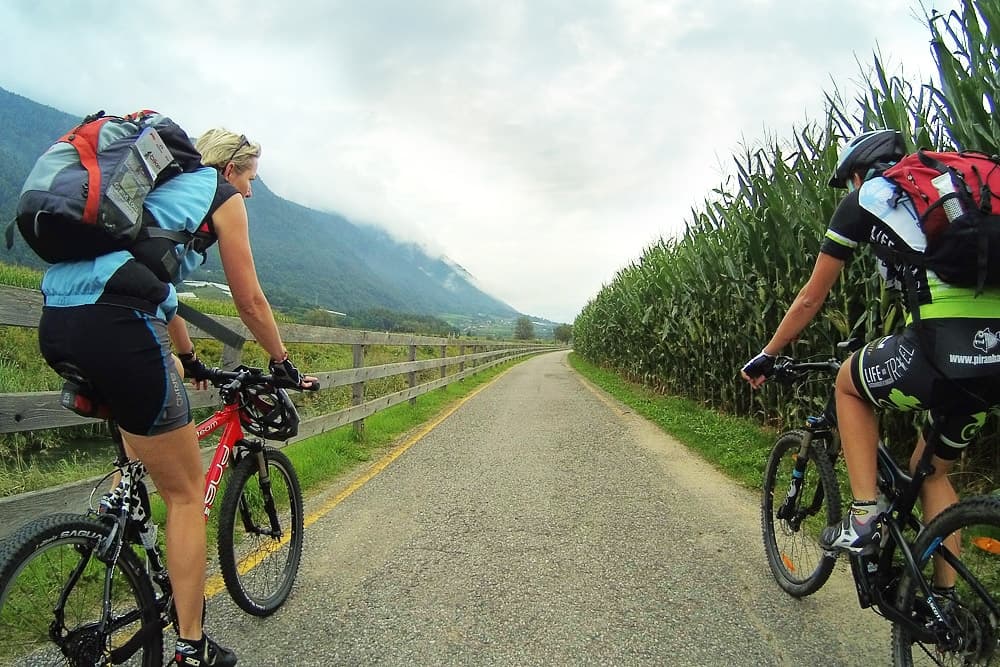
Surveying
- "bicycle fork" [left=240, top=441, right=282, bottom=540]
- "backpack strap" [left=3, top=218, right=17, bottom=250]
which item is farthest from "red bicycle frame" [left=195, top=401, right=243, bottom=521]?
"backpack strap" [left=3, top=218, right=17, bottom=250]

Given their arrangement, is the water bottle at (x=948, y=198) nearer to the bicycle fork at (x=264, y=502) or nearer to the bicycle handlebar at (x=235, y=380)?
the bicycle handlebar at (x=235, y=380)

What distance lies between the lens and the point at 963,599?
180cm

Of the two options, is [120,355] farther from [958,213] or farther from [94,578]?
[958,213]

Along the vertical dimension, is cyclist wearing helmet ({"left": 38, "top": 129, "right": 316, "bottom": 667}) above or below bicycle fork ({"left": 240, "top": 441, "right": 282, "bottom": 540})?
above

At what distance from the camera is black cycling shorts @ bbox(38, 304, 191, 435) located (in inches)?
61.8

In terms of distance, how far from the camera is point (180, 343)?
238 cm

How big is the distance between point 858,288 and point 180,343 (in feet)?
16.8

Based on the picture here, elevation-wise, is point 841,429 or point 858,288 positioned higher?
point 858,288

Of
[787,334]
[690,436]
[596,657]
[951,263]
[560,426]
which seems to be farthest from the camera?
[560,426]

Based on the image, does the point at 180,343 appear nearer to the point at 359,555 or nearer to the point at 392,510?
the point at 359,555

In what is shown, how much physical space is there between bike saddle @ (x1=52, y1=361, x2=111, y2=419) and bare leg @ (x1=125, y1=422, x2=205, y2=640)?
15 centimetres

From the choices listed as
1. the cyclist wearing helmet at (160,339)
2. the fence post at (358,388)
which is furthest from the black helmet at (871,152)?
the fence post at (358,388)

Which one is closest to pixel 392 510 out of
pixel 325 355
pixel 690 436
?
pixel 690 436

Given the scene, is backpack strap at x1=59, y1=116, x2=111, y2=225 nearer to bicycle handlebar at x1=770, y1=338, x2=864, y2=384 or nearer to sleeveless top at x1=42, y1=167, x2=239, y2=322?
sleeveless top at x1=42, y1=167, x2=239, y2=322
